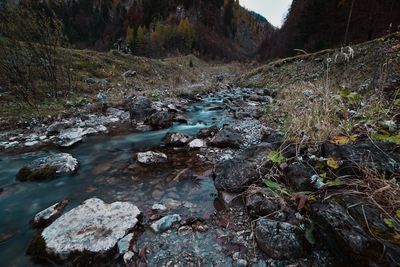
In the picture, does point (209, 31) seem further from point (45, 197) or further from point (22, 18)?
point (45, 197)

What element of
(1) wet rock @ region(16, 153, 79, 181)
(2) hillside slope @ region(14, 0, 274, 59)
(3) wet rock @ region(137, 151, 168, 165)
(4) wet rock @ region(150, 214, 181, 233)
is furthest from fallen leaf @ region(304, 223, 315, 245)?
(2) hillside slope @ region(14, 0, 274, 59)

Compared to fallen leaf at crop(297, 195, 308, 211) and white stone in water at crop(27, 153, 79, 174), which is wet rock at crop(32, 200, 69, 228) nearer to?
white stone in water at crop(27, 153, 79, 174)

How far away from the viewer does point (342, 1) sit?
20203 mm

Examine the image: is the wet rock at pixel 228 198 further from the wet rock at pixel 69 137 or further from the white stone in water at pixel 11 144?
the white stone in water at pixel 11 144

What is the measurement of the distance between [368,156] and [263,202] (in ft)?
3.70

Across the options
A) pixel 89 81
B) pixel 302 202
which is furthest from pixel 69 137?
pixel 89 81

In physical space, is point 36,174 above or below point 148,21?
below

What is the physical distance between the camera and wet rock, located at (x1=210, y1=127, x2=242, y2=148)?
15.5 ft

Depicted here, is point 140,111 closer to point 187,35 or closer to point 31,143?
point 31,143

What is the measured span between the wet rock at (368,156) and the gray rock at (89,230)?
235cm

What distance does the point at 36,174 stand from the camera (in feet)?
12.2

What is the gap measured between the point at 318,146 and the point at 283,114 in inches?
112

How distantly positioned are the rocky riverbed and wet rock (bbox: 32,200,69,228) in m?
0.01

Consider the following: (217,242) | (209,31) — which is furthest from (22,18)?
(209,31)
